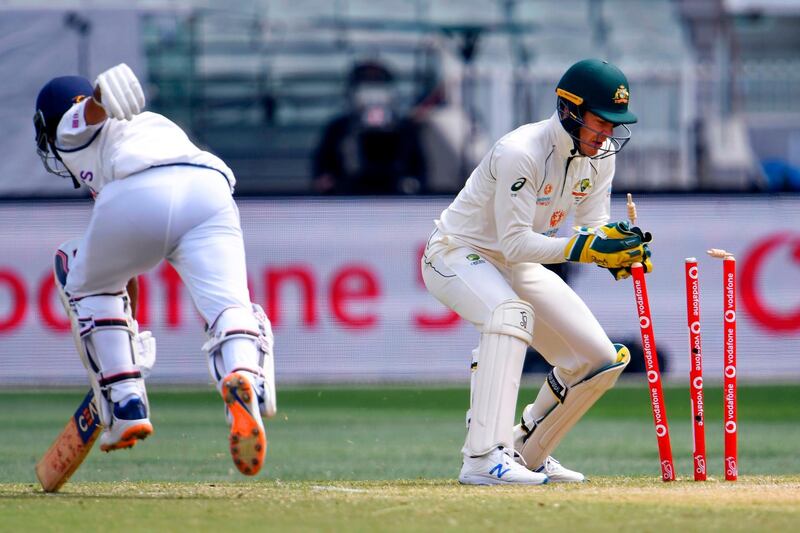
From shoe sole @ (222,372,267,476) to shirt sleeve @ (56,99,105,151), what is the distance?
1.06 metres

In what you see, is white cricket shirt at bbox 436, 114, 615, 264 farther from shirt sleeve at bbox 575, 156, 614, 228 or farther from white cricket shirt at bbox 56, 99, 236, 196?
white cricket shirt at bbox 56, 99, 236, 196

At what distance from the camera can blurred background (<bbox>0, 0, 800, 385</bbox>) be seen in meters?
12.3

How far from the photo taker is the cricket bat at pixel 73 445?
5301mm

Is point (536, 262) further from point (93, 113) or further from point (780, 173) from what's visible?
point (780, 173)

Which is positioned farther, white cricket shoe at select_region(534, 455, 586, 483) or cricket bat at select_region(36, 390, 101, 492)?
white cricket shoe at select_region(534, 455, 586, 483)

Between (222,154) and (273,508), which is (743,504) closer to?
(273,508)

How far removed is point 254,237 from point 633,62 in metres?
5.93

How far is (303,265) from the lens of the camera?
12398 mm

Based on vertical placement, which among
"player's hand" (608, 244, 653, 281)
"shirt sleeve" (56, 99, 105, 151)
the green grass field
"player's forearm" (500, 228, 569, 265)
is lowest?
the green grass field

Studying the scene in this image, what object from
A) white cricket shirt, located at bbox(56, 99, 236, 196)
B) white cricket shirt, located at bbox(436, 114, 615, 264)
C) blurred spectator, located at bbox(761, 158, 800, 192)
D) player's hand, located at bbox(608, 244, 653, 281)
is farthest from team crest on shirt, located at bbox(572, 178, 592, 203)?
blurred spectator, located at bbox(761, 158, 800, 192)

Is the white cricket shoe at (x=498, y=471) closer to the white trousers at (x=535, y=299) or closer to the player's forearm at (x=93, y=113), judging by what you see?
the white trousers at (x=535, y=299)

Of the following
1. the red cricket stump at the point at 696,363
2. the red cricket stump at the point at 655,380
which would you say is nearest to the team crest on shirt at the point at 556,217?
the red cricket stump at the point at 655,380

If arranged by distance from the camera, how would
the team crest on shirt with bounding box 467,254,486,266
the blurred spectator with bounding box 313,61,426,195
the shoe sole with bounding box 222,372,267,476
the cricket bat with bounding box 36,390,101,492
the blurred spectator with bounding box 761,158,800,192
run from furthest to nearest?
the blurred spectator with bounding box 761,158,800,192
the blurred spectator with bounding box 313,61,426,195
the team crest on shirt with bounding box 467,254,486,266
the cricket bat with bounding box 36,390,101,492
the shoe sole with bounding box 222,372,267,476

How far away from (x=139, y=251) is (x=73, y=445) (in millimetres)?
939
